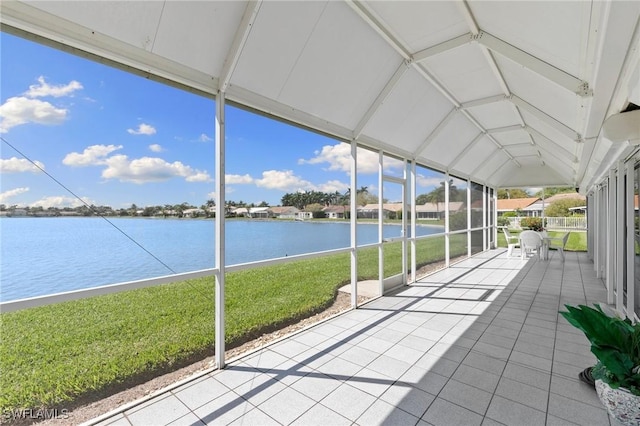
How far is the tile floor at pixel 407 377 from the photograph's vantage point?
83.5 inches

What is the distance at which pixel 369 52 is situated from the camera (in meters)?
3.40

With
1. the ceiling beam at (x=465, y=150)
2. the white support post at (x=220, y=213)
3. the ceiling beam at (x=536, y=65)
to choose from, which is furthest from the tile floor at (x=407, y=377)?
the ceiling beam at (x=465, y=150)

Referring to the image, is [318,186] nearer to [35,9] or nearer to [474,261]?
[35,9]

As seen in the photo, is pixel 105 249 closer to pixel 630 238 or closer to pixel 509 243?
pixel 630 238

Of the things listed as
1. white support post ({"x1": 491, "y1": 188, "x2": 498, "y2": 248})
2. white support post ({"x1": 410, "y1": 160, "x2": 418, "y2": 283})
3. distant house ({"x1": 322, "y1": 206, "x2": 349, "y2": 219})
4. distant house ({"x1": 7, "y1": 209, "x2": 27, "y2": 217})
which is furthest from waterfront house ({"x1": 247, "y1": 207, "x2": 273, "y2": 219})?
white support post ({"x1": 491, "y1": 188, "x2": 498, "y2": 248})

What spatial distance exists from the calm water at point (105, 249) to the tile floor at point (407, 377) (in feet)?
3.19

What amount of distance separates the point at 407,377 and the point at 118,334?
299 centimetres

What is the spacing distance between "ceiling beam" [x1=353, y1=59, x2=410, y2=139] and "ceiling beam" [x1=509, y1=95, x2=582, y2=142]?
2.13m

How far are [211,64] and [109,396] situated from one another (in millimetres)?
2840

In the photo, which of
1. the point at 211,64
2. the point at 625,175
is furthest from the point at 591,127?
the point at 211,64

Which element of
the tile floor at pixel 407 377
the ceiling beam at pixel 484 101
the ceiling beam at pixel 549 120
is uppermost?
the ceiling beam at pixel 484 101

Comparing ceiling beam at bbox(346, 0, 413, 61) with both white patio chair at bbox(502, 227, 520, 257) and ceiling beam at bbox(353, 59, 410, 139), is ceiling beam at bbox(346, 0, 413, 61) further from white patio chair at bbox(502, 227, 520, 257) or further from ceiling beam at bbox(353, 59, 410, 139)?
white patio chair at bbox(502, 227, 520, 257)

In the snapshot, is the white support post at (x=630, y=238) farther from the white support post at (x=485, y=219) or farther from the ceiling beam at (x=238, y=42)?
the white support post at (x=485, y=219)

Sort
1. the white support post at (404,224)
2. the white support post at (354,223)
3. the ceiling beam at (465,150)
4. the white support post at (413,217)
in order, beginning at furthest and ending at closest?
the ceiling beam at (465,150) → the white support post at (413,217) → the white support post at (404,224) → the white support post at (354,223)
